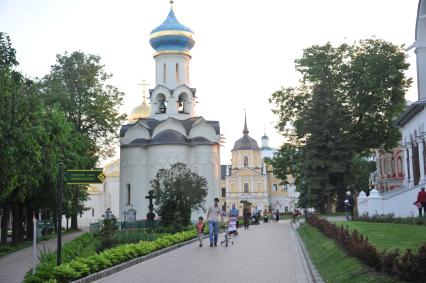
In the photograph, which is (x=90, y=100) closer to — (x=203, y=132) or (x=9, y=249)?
(x=203, y=132)

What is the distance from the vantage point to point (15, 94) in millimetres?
23656

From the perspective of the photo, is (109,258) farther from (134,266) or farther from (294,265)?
(294,265)

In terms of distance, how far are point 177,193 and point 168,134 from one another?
21773mm

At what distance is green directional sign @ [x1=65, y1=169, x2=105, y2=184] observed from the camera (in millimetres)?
13257

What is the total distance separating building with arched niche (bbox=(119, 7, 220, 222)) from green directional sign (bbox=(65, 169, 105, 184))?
4200 cm

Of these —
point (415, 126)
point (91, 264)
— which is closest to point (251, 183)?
point (415, 126)

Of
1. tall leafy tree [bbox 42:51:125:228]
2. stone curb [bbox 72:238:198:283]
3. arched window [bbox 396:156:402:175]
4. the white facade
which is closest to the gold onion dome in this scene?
the white facade

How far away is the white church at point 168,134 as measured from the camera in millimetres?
56469

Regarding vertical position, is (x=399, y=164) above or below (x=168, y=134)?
below

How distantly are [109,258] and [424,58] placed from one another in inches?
843

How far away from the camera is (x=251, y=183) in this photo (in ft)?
320

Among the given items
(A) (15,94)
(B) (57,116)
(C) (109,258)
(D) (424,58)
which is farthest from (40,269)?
(D) (424,58)

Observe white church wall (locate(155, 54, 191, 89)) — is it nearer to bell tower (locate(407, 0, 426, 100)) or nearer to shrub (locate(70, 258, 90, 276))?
bell tower (locate(407, 0, 426, 100))

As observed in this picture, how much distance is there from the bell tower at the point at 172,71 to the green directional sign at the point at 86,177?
46.7m
